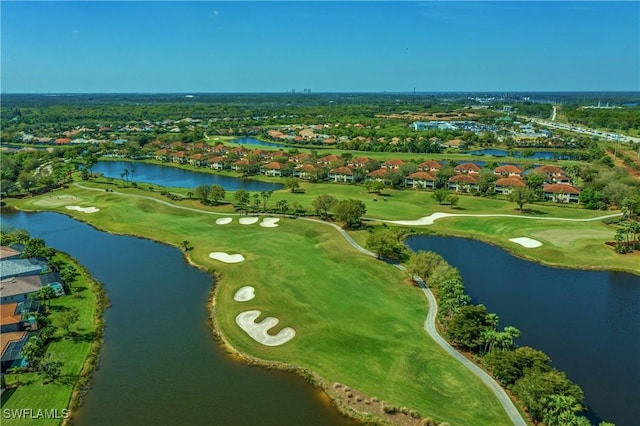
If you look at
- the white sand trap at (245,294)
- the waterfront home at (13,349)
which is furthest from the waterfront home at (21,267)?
the white sand trap at (245,294)

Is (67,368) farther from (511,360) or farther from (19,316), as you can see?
(511,360)

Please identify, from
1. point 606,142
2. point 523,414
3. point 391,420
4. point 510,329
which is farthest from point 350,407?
point 606,142

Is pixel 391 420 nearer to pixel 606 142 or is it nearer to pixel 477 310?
pixel 477 310

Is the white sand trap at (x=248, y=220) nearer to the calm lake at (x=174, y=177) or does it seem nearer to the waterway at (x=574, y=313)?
the waterway at (x=574, y=313)

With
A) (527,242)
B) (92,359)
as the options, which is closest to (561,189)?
(527,242)

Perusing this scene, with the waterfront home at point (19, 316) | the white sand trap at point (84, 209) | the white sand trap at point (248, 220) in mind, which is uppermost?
the white sand trap at point (248, 220)

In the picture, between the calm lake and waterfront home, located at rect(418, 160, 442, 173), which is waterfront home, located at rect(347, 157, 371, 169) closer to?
waterfront home, located at rect(418, 160, 442, 173)
